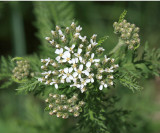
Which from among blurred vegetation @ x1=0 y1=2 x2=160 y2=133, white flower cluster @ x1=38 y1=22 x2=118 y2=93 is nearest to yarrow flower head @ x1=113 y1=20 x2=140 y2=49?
white flower cluster @ x1=38 y1=22 x2=118 y2=93

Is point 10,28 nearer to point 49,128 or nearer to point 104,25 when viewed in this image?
point 104,25

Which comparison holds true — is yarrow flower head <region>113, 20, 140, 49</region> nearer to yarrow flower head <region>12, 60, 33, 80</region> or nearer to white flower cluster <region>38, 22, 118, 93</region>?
white flower cluster <region>38, 22, 118, 93</region>

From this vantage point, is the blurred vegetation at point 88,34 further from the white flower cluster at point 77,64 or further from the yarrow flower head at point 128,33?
the white flower cluster at point 77,64

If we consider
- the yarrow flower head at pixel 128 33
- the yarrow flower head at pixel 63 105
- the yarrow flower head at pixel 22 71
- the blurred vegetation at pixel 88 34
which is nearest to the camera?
the yarrow flower head at pixel 63 105

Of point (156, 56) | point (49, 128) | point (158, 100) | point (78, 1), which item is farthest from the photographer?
point (158, 100)

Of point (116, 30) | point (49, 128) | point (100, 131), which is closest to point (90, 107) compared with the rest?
point (100, 131)

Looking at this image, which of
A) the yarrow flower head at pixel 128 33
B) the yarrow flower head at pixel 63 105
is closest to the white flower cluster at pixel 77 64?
Answer: the yarrow flower head at pixel 63 105
